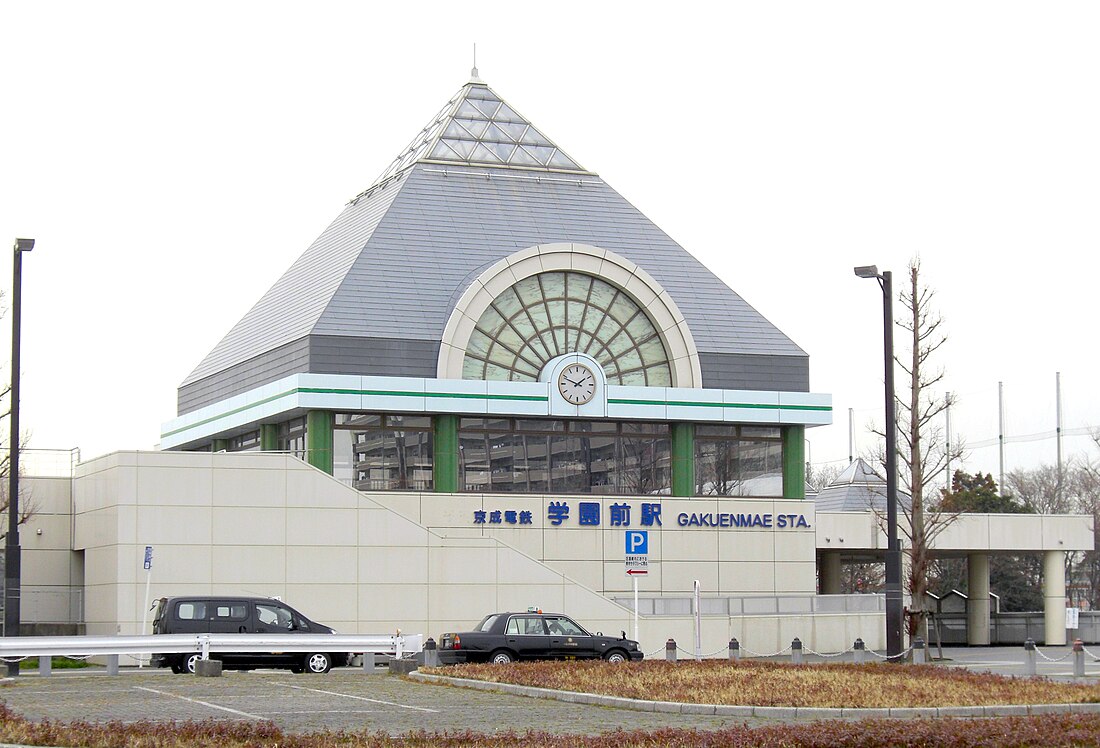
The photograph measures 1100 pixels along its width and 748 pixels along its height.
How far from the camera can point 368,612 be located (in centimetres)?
4088

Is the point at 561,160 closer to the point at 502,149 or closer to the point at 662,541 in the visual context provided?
the point at 502,149

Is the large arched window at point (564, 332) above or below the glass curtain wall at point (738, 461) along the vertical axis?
above

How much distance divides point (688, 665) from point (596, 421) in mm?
19812

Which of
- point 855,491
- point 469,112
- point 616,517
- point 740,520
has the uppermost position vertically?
point 469,112

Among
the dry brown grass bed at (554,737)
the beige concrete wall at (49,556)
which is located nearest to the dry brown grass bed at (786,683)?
the dry brown grass bed at (554,737)

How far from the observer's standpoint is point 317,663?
103 ft

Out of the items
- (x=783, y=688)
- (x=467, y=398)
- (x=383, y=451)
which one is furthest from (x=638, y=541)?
(x=783, y=688)

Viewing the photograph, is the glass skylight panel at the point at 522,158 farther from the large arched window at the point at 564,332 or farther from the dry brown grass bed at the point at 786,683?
the dry brown grass bed at the point at 786,683

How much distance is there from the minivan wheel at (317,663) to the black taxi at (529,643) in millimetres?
2398

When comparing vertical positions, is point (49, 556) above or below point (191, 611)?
above

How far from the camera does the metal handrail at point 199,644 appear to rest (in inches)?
1123

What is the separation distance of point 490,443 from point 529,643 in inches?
584

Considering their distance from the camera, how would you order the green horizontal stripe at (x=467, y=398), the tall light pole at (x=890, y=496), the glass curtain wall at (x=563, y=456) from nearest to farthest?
the tall light pole at (x=890, y=496) < the green horizontal stripe at (x=467, y=398) < the glass curtain wall at (x=563, y=456)

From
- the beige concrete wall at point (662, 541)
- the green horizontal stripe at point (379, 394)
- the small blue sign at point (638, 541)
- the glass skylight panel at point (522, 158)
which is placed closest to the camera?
the small blue sign at point (638, 541)
